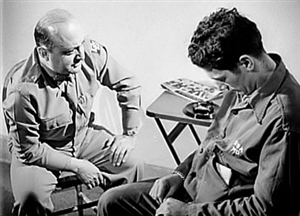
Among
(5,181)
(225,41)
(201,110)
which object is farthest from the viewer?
(5,181)

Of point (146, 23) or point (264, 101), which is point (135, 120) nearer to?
point (146, 23)

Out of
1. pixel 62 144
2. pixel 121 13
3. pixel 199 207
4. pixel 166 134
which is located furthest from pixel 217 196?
pixel 121 13

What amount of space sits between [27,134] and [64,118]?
0.13 meters

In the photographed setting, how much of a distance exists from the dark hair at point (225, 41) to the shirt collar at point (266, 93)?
8cm

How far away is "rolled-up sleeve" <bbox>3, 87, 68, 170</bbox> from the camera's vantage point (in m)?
1.72

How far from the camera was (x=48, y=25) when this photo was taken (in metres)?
1.71

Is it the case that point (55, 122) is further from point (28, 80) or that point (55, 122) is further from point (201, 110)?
point (201, 110)

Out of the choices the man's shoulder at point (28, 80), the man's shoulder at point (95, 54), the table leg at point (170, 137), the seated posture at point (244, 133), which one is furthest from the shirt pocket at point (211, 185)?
the man's shoulder at point (28, 80)

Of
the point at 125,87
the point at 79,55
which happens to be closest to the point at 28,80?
the point at 79,55

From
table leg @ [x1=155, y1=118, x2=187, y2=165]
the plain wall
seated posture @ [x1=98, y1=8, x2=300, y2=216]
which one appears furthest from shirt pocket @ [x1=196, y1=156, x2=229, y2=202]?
the plain wall

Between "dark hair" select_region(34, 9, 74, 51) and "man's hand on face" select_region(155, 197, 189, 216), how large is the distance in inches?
24.2

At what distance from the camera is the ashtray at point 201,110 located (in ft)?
5.52

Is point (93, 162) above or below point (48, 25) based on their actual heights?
below

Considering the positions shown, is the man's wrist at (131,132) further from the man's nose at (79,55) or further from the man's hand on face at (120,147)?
the man's nose at (79,55)
